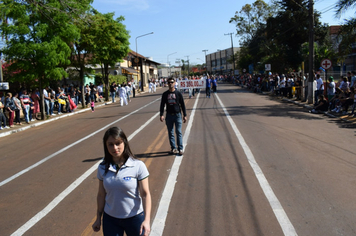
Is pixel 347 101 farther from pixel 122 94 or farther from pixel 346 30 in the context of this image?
pixel 122 94

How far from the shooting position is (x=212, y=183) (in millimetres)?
5988

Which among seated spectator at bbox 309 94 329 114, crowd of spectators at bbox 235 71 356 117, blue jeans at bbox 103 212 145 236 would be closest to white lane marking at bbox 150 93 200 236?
blue jeans at bbox 103 212 145 236

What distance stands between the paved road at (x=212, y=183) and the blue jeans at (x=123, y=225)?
1.39 m

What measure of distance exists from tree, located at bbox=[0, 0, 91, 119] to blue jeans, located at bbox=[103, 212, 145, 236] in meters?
14.8

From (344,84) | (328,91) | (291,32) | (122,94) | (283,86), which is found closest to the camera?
(344,84)

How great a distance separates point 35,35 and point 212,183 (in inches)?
569

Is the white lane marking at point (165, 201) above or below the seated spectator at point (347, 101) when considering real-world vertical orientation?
below

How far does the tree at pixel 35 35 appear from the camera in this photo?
1597cm

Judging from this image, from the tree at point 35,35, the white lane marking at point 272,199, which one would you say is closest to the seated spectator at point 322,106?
the white lane marking at point 272,199

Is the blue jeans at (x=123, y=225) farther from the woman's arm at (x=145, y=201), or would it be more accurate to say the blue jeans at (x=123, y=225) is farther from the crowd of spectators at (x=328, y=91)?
the crowd of spectators at (x=328, y=91)

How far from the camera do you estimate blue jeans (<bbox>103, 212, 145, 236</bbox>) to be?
9.53 ft

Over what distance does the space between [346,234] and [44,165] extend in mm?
6798

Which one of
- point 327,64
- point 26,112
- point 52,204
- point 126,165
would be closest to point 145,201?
point 126,165

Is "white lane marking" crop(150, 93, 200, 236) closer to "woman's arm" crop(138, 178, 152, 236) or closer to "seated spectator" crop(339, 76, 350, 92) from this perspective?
"woman's arm" crop(138, 178, 152, 236)
